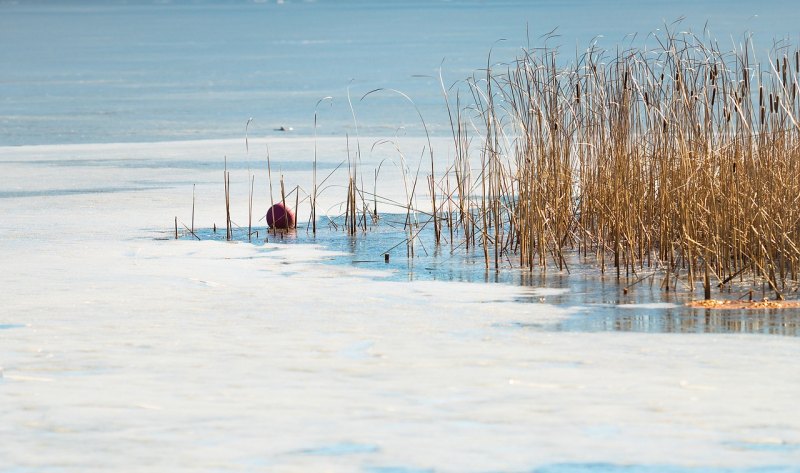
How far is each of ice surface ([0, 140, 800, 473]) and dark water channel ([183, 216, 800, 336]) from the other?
0.16 metres

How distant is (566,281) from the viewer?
21.2 feet

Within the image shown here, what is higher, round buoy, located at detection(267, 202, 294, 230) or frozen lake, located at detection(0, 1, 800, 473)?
round buoy, located at detection(267, 202, 294, 230)

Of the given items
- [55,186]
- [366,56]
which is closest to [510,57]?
[366,56]

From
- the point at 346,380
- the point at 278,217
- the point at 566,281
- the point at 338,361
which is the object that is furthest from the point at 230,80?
the point at 346,380

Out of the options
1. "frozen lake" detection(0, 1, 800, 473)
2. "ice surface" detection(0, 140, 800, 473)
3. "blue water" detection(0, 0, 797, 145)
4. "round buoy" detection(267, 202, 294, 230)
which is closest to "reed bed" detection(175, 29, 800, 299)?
"frozen lake" detection(0, 1, 800, 473)

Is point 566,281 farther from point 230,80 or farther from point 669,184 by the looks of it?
point 230,80

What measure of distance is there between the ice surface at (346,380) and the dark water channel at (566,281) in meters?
0.16

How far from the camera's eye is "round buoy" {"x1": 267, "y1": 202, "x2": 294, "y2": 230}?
8289 mm

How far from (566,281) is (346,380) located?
2314mm

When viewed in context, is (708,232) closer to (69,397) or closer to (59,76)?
(69,397)

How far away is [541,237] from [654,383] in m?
2.61

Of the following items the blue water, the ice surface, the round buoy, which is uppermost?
the blue water

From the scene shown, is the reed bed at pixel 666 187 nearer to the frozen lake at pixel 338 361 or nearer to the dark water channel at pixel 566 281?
the dark water channel at pixel 566 281

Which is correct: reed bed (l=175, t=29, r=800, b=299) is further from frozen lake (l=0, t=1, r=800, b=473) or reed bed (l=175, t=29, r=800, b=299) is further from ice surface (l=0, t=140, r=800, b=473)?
ice surface (l=0, t=140, r=800, b=473)
